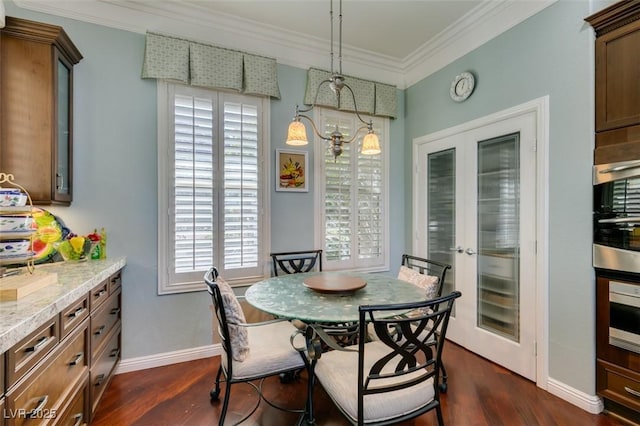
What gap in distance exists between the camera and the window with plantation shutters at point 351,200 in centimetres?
331

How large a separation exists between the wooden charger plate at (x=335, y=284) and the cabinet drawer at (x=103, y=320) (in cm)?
135

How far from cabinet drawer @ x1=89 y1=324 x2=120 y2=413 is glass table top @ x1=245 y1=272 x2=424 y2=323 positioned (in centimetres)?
104

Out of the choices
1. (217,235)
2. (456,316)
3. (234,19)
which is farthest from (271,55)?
(456,316)

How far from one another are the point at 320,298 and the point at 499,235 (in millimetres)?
1821

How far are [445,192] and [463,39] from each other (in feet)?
5.00

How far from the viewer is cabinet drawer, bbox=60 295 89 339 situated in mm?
1436

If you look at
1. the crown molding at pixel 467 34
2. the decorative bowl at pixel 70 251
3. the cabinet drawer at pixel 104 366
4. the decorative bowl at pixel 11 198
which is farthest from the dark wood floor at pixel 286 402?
the crown molding at pixel 467 34

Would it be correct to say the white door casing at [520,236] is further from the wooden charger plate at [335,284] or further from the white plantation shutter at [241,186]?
the white plantation shutter at [241,186]

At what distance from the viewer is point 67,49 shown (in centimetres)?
219

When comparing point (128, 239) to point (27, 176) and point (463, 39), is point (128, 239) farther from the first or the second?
point (463, 39)

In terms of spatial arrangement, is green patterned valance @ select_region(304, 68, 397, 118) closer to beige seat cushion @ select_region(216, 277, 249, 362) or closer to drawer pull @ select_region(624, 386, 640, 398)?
beige seat cushion @ select_region(216, 277, 249, 362)

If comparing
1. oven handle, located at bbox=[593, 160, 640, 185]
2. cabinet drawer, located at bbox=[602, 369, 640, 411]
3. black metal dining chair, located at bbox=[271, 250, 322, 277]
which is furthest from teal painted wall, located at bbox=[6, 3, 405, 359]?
oven handle, located at bbox=[593, 160, 640, 185]

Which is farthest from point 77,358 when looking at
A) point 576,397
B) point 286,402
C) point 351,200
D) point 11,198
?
point 576,397

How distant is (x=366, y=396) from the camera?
138 centimetres
